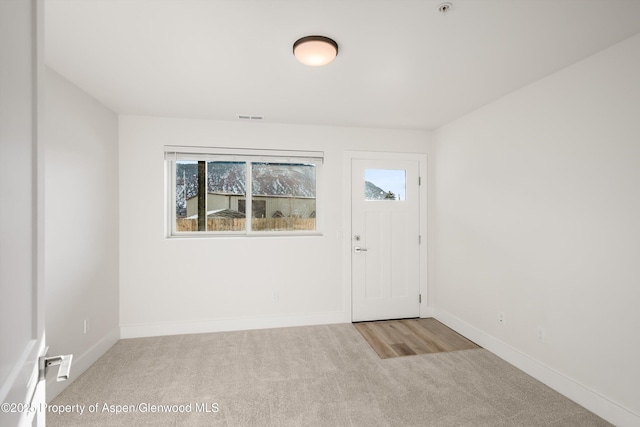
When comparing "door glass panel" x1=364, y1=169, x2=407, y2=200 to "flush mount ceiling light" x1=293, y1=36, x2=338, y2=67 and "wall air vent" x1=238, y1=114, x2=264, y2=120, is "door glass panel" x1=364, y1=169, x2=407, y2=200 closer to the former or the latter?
"wall air vent" x1=238, y1=114, x2=264, y2=120

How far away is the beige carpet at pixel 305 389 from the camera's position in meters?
2.00

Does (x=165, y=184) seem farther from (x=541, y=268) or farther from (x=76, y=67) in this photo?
(x=541, y=268)

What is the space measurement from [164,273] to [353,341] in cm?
224

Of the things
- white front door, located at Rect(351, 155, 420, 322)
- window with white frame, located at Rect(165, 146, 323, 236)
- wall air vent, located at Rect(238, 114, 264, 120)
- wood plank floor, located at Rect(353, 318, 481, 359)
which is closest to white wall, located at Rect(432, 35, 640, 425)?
wood plank floor, located at Rect(353, 318, 481, 359)

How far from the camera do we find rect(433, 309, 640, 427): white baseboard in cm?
192

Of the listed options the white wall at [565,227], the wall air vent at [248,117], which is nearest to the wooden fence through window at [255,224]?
the wall air vent at [248,117]

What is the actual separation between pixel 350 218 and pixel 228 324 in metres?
1.94

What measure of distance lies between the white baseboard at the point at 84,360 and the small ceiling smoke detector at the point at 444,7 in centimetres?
352

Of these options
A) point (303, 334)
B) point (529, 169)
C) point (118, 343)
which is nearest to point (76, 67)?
point (118, 343)

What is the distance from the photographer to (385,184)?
3883 millimetres

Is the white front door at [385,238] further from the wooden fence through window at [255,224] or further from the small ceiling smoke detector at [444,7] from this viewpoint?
the small ceiling smoke detector at [444,7]

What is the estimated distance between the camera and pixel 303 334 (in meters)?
3.36

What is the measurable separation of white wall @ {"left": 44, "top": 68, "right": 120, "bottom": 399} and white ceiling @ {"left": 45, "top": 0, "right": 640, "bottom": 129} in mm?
307

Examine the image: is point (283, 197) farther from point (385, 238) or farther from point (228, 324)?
point (228, 324)
